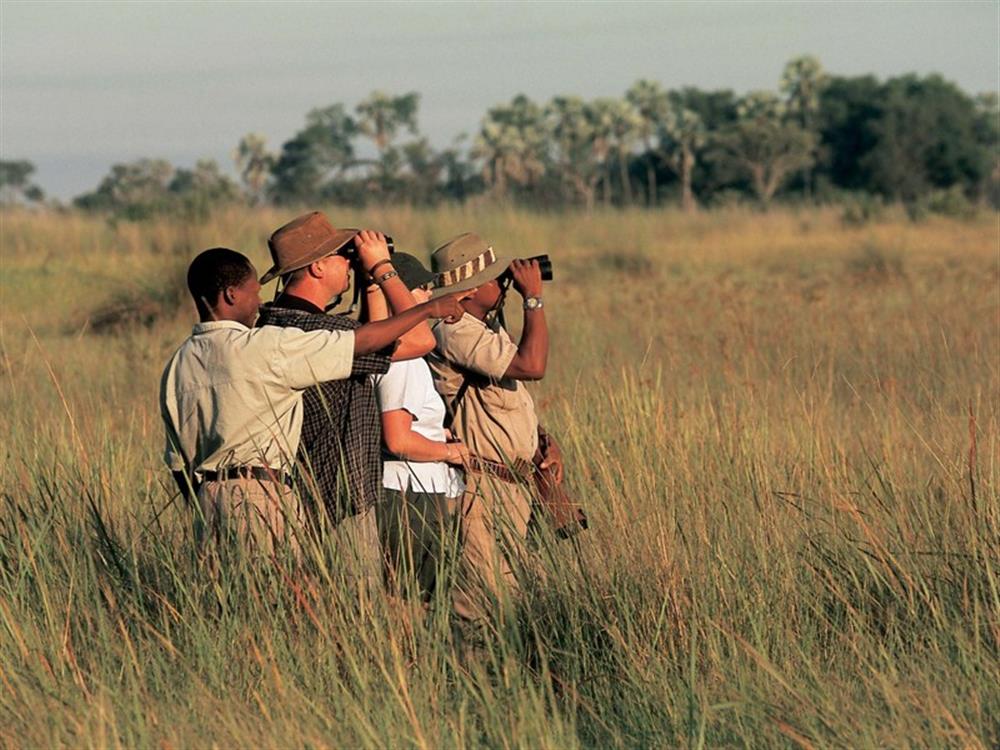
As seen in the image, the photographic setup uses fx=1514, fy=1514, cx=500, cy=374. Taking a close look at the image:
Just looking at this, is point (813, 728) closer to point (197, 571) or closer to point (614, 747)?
point (614, 747)

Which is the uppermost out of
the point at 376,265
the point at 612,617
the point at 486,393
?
the point at 376,265

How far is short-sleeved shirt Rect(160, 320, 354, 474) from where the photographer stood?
3939 mm

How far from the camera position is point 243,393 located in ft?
13.0

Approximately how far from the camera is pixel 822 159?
57.5 metres

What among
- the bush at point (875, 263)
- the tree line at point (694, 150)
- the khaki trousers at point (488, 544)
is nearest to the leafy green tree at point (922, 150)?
the tree line at point (694, 150)

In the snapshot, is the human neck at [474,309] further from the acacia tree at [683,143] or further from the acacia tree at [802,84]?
the acacia tree at [802,84]

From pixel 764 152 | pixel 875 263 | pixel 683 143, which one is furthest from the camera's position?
pixel 683 143

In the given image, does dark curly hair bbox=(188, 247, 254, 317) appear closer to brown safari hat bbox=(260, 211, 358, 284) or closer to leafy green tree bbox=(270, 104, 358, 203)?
brown safari hat bbox=(260, 211, 358, 284)

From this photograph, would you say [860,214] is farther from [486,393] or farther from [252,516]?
[252,516]

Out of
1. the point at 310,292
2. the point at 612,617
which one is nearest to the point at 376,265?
the point at 310,292

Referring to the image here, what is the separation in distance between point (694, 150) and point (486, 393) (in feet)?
190

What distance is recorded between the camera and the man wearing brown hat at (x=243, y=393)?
3.95 meters

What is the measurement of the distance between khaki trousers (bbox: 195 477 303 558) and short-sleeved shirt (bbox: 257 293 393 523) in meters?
0.11

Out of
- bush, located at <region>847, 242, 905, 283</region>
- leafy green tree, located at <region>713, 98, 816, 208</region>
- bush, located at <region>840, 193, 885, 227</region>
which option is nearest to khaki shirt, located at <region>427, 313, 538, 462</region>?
bush, located at <region>847, 242, 905, 283</region>
